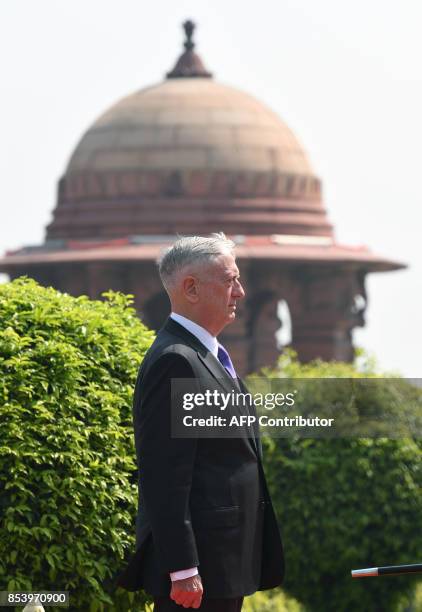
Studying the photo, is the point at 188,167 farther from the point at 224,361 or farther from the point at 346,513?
the point at 224,361

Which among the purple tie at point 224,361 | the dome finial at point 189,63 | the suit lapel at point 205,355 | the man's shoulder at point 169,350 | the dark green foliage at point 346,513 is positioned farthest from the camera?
the dome finial at point 189,63

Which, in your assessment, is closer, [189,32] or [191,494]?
[191,494]

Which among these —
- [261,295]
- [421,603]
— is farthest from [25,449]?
[261,295]

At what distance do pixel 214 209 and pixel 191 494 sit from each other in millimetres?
21079

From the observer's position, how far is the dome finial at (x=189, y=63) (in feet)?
91.0

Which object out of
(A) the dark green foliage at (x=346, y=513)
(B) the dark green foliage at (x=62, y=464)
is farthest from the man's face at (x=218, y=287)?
(A) the dark green foliage at (x=346, y=513)

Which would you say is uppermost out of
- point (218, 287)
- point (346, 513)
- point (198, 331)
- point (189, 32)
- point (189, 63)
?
point (189, 32)

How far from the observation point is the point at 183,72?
2773 centimetres

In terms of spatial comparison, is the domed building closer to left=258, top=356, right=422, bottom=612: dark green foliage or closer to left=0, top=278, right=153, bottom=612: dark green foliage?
left=258, top=356, right=422, bottom=612: dark green foliage

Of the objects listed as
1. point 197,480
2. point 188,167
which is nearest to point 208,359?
point 197,480

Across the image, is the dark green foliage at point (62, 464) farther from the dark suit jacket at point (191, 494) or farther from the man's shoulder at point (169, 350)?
the man's shoulder at point (169, 350)

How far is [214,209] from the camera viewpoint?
86.6 feet

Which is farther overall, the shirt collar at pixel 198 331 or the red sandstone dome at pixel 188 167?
the red sandstone dome at pixel 188 167

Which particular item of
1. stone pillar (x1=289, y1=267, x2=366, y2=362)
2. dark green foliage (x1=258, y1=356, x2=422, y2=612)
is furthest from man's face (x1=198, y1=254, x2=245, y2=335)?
stone pillar (x1=289, y1=267, x2=366, y2=362)
